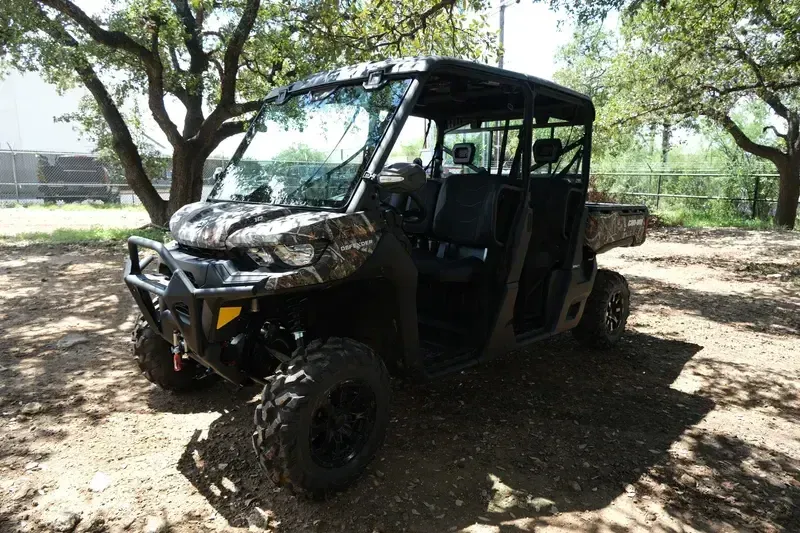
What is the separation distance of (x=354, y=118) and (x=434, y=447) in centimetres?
209

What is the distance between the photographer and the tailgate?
484cm

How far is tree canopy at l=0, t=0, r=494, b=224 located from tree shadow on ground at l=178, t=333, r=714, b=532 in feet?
18.6

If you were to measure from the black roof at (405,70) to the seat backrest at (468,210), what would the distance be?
76 centimetres

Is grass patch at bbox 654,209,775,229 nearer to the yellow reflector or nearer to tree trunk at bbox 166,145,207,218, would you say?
tree trunk at bbox 166,145,207,218

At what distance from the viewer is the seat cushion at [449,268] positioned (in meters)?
3.92

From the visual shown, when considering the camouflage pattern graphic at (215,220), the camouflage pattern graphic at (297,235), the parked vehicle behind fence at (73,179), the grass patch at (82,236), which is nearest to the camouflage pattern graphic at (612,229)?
the camouflage pattern graphic at (297,235)

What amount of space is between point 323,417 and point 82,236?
1073 centimetres

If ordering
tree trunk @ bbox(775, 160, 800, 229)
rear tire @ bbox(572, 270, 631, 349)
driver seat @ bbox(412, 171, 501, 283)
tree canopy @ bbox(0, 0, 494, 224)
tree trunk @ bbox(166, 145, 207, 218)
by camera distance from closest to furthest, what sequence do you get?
driver seat @ bbox(412, 171, 501, 283)
rear tire @ bbox(572, 270, 631, 349)
tree canopy @ bbox(0, 0, 494, 224)
tree trunk @ bbox(166, 145, 207, 218)
tree trunk @ bbox(775, 160, 800, 229)

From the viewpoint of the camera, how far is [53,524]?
2725mm

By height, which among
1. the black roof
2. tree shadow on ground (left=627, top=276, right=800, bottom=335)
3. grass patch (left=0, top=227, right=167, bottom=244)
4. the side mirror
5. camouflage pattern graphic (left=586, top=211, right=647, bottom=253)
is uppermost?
the black roof

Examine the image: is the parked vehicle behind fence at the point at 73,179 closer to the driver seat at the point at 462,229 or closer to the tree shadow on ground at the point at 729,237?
the tree shadow on ground at the point at 729,237

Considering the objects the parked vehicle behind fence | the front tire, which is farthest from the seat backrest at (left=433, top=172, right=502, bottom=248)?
the parked vehicle behind fence

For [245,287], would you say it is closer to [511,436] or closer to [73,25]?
[511,436]

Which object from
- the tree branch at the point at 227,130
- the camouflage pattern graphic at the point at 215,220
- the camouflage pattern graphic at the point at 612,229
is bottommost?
the camouflage pattern graphic at the point at 612,229
